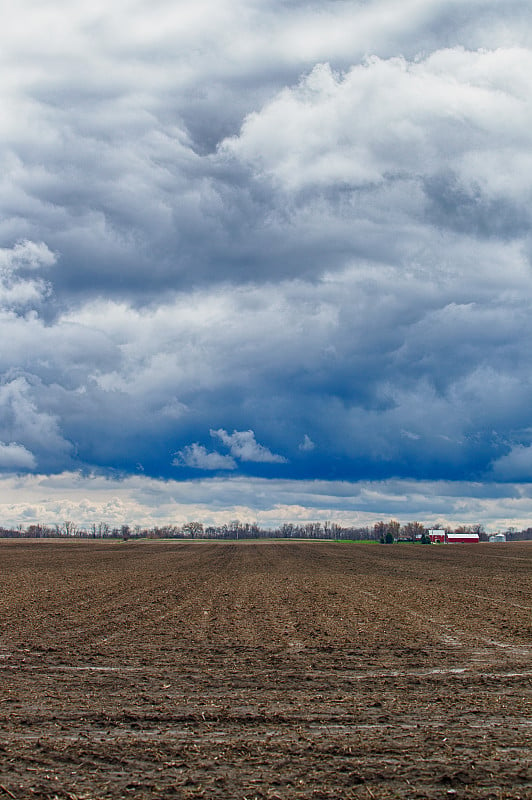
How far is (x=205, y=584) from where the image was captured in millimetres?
39281

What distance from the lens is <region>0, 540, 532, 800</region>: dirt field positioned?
8.23m

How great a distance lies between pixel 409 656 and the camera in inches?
655

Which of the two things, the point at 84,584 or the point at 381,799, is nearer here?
the point at 381,799

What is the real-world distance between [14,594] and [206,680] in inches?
899

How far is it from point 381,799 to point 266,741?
2.41 m

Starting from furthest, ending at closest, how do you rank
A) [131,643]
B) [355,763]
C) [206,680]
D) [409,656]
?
1. [131,643]
2. [409,656]
3. [206,680]
4. [355,763]

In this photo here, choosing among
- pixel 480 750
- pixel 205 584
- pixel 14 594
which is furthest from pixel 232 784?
pixel 205 584

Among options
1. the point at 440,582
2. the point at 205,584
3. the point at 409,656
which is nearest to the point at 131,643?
the point at 409,656

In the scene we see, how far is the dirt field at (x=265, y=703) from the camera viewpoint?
823cm

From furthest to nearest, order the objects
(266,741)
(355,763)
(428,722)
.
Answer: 1. (428,722)
2. (266,741)
3. (355,763)

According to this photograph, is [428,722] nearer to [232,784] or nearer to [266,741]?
[266,741]

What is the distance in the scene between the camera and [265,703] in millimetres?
11828

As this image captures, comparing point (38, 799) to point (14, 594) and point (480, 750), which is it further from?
point (14, 594)

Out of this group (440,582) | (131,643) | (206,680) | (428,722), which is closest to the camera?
(428,722)
